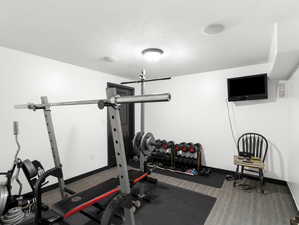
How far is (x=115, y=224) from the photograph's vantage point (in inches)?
76.5

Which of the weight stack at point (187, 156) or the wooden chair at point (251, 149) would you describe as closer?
the wooden chair at point (251, 149)

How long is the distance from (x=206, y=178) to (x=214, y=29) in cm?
295

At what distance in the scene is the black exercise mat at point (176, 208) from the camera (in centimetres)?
197

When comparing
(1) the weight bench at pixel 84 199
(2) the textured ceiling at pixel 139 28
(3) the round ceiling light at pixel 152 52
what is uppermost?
(2) the textured ceiling at pixel 139 28

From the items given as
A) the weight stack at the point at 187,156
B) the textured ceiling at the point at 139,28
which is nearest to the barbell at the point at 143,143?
the weight stack at the point at 187,156

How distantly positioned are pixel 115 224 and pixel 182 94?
10.7 feet

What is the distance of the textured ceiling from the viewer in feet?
4.66

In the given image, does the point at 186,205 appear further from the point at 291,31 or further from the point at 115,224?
the point at 291,31

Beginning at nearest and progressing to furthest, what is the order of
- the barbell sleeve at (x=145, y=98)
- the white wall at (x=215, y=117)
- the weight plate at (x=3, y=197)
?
the barbell sleeve at (x=145, y=98) → the weight plate at (x=3, y=197) → the white wall at (x=215, y=117)

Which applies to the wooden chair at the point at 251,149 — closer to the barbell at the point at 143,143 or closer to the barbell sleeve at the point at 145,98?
the barbell at the point at 143,143

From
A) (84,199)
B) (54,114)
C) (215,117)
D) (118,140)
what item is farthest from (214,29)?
(54,114)

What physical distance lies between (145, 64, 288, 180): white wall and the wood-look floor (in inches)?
25.4

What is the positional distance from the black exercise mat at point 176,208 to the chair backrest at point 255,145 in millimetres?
1410

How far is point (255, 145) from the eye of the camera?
309cm
